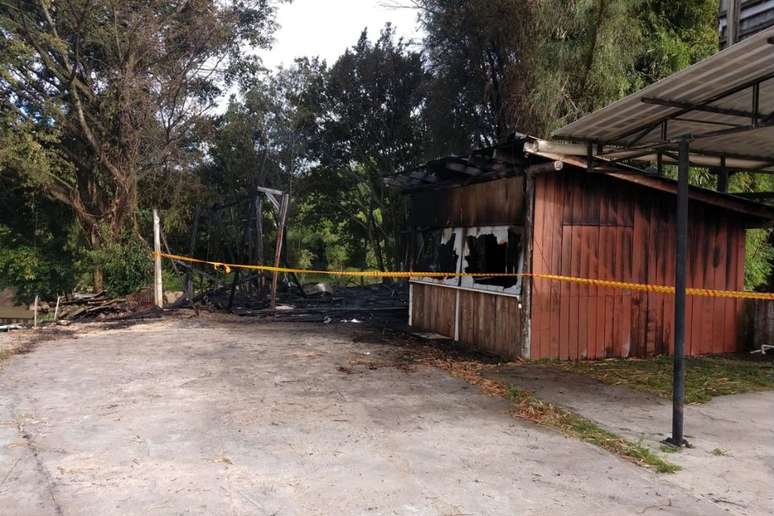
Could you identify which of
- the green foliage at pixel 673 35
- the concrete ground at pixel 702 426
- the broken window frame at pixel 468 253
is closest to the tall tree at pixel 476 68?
the green foliage at pixel 673 35

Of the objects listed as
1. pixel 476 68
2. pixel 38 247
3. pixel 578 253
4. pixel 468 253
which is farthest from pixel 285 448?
pixel 38 247

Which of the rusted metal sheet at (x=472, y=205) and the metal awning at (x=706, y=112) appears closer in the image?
the metal awning at (x=706, y=112)

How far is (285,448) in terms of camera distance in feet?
14.1

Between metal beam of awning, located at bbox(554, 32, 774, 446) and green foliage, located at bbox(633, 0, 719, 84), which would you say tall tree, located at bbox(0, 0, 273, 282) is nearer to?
green foliage, located at bbox(633, 0, 719, 84)

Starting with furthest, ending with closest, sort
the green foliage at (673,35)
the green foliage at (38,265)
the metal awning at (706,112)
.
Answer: the green foliage at (38,265) → the green foliage at (673,35) → the metal awning at (706,112)

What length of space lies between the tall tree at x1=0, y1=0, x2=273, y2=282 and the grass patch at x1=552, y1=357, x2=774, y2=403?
14.4 meters

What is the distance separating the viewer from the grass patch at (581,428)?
4209 mm

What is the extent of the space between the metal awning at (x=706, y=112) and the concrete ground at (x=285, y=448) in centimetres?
290

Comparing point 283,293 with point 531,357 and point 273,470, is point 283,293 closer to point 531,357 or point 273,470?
point 531,357

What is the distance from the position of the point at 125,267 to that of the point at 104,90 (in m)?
6.27

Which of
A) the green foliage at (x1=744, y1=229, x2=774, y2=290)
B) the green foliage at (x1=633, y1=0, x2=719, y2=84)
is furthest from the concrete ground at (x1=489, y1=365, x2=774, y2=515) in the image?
the green foliage at (x1=633, y1=0, x2=719, y2=84)

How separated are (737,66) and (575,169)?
11.1 feet

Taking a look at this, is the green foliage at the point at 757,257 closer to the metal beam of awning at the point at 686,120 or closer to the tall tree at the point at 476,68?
the tall tree at the point at 476,68

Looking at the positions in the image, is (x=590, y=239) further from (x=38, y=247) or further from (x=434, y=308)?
(x=38, y=247)
